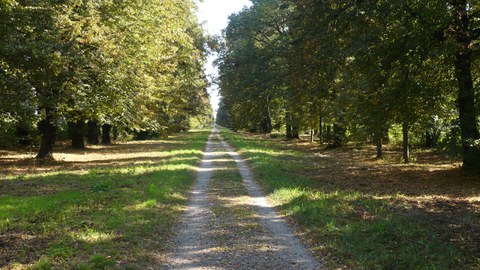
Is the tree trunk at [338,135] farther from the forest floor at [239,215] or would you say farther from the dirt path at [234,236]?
the dirt path at [234,236]

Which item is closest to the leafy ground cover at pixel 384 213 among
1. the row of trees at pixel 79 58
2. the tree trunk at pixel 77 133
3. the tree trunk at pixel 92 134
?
the row of trees at pixel 79 58

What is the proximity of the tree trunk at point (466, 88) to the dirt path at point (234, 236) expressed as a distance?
7382mm

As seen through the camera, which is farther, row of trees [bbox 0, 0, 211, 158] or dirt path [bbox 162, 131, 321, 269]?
row of trees [bbox 0, 0, 211, 158]

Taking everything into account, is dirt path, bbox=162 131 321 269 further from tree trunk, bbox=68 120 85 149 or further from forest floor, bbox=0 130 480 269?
tree trunk, bbox=68 120 85 149

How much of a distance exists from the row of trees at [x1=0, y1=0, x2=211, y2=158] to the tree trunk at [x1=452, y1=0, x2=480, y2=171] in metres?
12.5

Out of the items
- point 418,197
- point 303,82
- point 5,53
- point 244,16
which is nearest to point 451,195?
point 418,197

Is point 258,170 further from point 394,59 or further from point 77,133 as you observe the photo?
point 77,133

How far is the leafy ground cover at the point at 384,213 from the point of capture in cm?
650

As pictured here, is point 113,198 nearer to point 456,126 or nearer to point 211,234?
point 211,234

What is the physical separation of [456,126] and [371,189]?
4012mm

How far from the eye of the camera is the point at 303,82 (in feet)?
50.8

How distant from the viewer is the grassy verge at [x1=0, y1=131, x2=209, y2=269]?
6.47 meters

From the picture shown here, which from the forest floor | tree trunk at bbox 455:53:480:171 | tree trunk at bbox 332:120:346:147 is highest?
tree trunk at bbox 455:53:480:171

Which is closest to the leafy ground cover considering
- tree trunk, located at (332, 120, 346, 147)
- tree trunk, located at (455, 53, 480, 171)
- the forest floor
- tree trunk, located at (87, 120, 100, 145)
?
the forest floor
